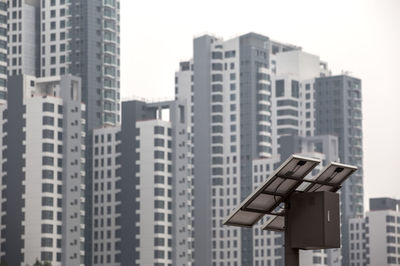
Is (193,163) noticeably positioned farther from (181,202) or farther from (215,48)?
(181,202)

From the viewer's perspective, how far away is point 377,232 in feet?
634

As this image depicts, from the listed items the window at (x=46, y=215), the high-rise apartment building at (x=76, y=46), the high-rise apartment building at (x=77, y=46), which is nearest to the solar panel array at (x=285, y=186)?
the window at (x=46, y=215)

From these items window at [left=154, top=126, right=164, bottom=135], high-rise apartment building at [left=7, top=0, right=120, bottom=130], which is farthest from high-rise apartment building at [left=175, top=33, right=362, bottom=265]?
window at [left=154, top=126, right=164, bottom=135]

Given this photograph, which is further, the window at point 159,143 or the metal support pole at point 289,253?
the window at point 159,143

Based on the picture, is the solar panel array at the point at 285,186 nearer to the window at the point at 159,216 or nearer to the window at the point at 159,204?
the window at the point at 159,216

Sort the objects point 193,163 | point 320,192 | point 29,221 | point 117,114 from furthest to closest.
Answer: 1. point 193,163
2. point 117,114
3. point 29,221
4. point 320,192

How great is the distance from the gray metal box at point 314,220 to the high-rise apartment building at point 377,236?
183m

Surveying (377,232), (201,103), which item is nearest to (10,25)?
(201,103)

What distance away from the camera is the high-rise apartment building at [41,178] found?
13350cm

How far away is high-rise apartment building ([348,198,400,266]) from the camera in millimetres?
193000

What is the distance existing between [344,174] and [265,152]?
6948 inches

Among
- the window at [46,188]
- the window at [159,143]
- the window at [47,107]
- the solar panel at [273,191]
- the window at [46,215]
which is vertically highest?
the window at [47,107]

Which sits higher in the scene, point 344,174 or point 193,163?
point 193,163

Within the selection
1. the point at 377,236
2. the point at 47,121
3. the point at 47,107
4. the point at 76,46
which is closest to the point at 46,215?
the point at 47,121
